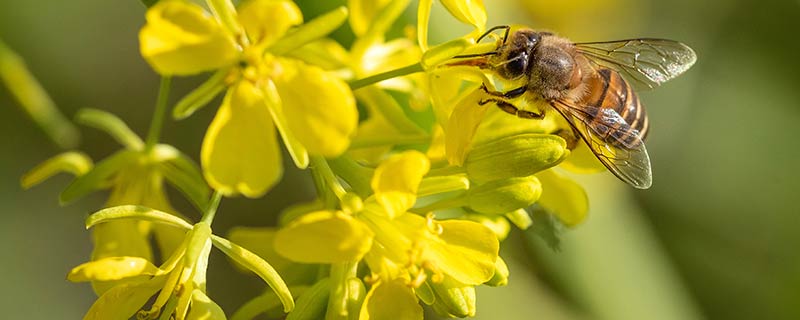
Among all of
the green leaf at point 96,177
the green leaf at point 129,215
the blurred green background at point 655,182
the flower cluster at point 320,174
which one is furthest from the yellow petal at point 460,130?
the blurred green background at point 655,182

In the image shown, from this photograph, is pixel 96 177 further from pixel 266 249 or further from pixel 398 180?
pixel 398 180

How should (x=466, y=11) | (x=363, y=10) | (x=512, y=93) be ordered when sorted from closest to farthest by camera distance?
(x=466, y=11) < (x=512, y=93) < (x=363, y=10)

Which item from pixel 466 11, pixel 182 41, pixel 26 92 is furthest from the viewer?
pixel 26 92

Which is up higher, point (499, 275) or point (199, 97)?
point (199, 97)

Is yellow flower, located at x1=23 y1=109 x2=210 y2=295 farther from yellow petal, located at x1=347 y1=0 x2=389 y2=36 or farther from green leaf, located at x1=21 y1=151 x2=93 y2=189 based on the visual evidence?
yellow petal, located at x1=347 y1=0 x2=389 y2=36

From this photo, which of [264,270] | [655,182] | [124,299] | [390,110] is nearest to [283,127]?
[264,270]

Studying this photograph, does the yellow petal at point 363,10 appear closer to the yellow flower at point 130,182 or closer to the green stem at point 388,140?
the green stem at point 388,140

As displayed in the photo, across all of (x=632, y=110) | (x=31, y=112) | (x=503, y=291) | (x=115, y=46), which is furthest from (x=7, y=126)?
(x=632, y=110)
